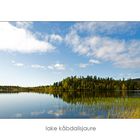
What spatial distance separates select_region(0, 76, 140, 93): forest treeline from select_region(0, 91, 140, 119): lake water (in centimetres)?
14

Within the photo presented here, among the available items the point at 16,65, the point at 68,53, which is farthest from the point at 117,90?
the point at 16,65

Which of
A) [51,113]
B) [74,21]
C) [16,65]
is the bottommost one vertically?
[51,113]

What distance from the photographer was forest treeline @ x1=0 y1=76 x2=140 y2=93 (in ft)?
46.0

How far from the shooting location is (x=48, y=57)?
45.9 ft

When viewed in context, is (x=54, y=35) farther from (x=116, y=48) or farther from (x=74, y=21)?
(x=116, y=48)

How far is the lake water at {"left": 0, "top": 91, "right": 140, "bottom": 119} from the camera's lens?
543 inches

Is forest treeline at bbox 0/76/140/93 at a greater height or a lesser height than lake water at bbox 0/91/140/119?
greater

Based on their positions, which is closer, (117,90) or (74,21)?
→ (74,21)

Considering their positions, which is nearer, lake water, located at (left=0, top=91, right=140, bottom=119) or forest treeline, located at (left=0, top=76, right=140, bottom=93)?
lake water, located at (left=0, top=91, right=140, bottom=119)

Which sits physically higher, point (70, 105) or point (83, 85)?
point (83, 85)

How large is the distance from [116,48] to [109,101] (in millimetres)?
1315

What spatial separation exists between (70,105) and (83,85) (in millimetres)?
542

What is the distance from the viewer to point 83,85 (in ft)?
46.7

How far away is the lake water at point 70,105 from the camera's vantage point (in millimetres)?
13800
